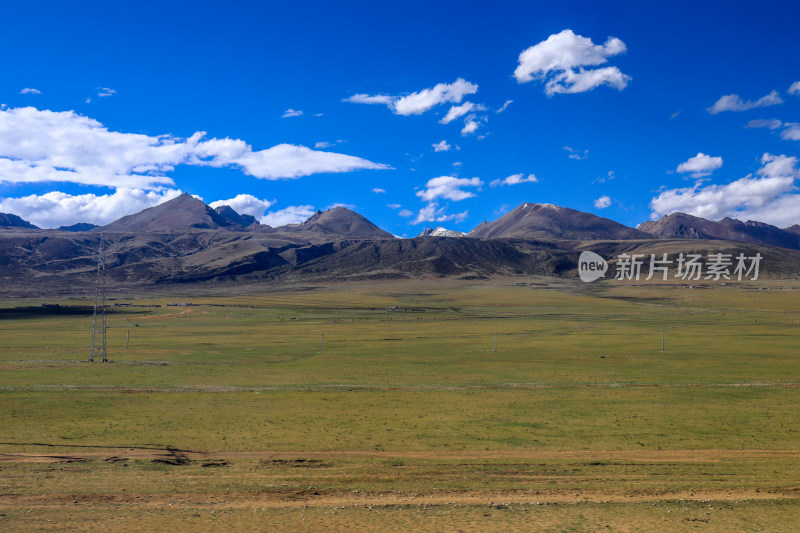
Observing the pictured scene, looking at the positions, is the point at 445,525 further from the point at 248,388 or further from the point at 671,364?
the point at 671,364

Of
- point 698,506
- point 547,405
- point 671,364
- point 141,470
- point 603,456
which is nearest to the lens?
point 698,506

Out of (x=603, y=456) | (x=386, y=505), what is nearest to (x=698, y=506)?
(x=603, y=456)

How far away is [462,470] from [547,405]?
15975 mm

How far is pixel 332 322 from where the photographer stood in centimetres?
12300

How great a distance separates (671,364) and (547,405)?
29017mm

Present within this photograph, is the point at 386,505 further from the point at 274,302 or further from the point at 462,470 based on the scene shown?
the point at 274,302

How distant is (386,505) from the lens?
65.0 feet

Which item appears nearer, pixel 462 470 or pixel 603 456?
pixel 462 470

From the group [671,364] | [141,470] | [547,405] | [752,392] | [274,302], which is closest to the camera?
[141,470]

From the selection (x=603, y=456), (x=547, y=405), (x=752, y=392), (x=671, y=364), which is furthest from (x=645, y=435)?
(x=671, y=364)

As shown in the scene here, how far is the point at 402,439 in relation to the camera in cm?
2908

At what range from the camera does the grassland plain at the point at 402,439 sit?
62.8 ft

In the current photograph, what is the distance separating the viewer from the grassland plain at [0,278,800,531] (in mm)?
19156

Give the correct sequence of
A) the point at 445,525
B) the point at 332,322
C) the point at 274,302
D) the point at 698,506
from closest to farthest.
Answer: the point at 445,525 → the point at 698,506 → the point at 332,322 → the point at 274,302
